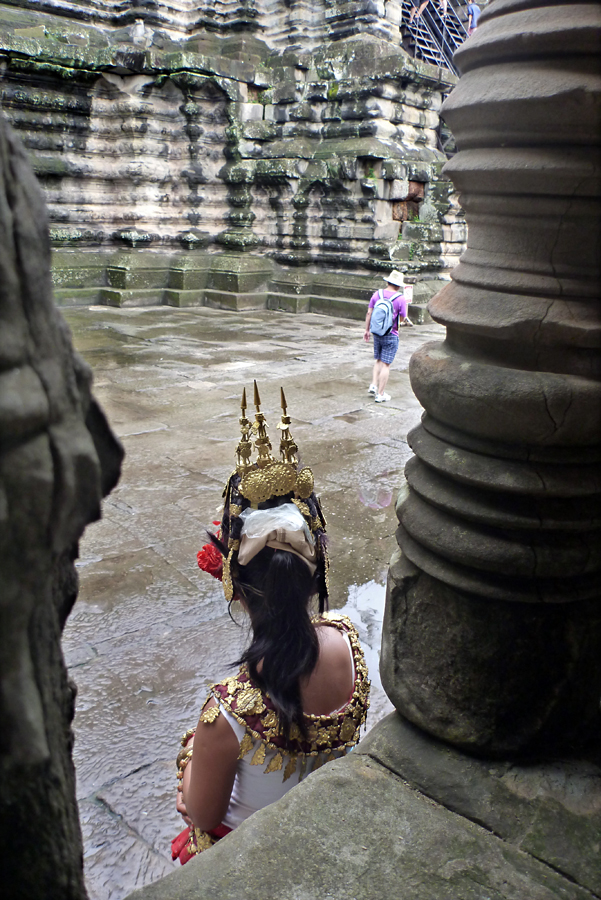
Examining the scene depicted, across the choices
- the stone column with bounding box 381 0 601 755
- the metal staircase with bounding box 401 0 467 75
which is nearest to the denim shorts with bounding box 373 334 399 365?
the stone column with bounding box 381 0 601 755

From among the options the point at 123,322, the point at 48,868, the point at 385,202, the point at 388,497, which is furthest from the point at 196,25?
the point at 48,868

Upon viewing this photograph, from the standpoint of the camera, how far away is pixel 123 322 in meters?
9.63

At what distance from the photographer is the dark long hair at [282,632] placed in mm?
1642

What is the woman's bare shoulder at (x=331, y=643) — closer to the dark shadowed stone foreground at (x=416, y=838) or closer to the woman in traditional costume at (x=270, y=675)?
the woman in traditional costume at (x=270, y=675)

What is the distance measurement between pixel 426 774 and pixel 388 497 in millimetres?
2773

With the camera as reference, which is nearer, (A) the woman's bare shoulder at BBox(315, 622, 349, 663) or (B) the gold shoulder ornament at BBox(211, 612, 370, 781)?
(B) the gold shoulder ornament at BBox(211, 612, 370, 781)

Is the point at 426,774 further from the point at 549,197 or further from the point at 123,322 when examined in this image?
the point at 123,322

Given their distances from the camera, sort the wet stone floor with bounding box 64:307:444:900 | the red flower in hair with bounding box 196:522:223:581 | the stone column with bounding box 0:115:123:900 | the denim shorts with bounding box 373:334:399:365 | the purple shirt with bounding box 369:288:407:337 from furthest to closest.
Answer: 1. the purple shirt with bounding box 369:288:407:337
2. the denim shorts with bounding box 373:334:399:365
3. the wet stone floor with bounding box 64:307:444:900
4. the red flower in hair with bounding box 196:522:223:581
5. the stone column with bounding box 0:115:123:900

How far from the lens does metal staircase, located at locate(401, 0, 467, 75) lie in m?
15.6

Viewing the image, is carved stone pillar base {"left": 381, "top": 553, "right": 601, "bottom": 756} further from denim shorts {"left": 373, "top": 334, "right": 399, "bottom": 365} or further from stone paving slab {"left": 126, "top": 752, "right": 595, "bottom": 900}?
denim shorts {"left": 373, "top": 334, "right": 399, "bottom": 365}

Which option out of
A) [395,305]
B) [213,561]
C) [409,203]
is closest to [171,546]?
[213,561]

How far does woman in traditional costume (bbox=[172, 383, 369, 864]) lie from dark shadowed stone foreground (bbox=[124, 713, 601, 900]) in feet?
0.40

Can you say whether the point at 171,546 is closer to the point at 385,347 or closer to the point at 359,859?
the point at 359,859

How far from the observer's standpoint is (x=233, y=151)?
451 inches
